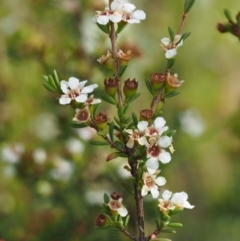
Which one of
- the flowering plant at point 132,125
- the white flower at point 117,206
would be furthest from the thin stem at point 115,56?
the white flower at point 117,206

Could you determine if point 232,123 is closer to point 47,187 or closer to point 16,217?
point 47,187

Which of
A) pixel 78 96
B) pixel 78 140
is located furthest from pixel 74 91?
pixel 78 140

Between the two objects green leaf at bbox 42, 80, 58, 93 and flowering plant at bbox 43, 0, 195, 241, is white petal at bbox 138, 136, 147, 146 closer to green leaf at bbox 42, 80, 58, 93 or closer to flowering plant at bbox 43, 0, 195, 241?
flowering plant at bbox 43, 0, 195, 241

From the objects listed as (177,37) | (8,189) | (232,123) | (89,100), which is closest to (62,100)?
(89,100)

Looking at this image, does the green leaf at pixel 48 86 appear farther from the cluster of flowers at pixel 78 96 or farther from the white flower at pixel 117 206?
the white flower at pixel 117 206

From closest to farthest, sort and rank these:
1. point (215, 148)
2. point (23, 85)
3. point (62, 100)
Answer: point (62, 100)
point (23, 85)
point (215, 148)

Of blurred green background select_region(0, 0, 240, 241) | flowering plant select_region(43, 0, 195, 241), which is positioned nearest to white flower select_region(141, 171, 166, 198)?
flowering plant select_region(43, 0, 195, 241)
